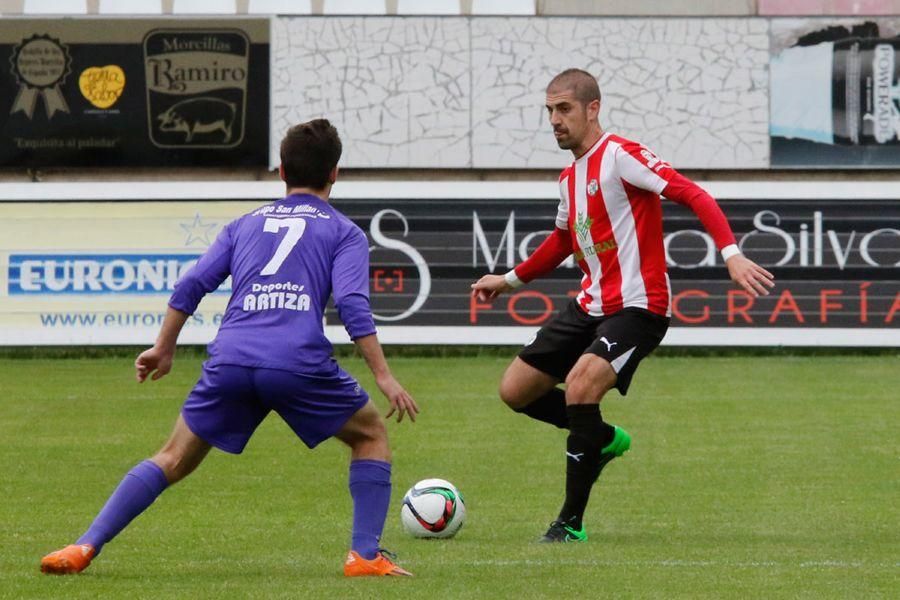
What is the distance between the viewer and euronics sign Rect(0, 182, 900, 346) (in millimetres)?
17438

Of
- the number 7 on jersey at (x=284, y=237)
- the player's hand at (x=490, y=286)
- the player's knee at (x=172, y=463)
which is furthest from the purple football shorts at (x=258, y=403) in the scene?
the player's hand at (x=490, y=286)

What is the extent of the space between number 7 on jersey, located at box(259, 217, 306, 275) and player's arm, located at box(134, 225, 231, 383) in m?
0.18

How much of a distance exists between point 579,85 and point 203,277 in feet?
7.51

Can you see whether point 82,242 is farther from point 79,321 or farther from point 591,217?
point 591,217

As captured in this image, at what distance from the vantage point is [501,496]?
913 cm

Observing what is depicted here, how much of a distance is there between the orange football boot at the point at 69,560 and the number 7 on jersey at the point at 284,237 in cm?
114

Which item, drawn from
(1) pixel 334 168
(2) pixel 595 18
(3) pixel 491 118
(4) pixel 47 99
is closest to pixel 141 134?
(4) pixel 47 99

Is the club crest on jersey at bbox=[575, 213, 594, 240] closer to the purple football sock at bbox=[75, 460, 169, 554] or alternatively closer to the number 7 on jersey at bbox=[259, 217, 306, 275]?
the number 7 on jersey at bbox=[259, 217, 306, 275]

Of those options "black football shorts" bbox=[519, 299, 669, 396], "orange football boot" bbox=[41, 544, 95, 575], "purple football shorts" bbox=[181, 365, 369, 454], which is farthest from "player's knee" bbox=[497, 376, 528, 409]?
"orange football boot" bbox=[41, 544, 95, 575]

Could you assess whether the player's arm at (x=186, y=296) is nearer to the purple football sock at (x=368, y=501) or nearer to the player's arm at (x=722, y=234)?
the purple football sock at (x=368, y=501)

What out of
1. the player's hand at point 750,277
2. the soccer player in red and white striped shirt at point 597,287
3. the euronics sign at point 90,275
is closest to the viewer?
the player's hand at point 750,277

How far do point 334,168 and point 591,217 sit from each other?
1.93 metres

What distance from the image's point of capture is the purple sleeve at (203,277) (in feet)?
20.5

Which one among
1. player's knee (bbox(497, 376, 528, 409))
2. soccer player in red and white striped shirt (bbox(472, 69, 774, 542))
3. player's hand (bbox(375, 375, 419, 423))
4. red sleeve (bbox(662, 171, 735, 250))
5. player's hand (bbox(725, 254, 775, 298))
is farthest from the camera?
player's knee (bbox(497, 376, 528, 409))
